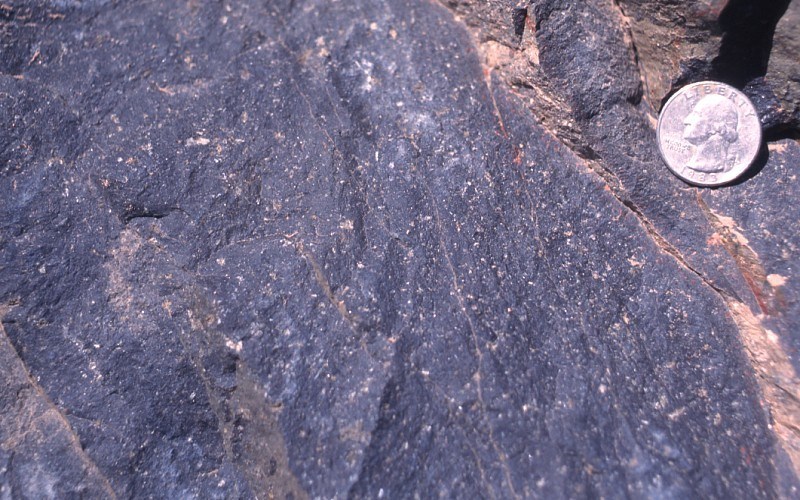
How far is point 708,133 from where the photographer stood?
190 centimetres

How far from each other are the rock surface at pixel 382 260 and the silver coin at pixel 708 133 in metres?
0.05

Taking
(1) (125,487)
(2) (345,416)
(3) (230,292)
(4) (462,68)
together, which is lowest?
(1) (125,487)

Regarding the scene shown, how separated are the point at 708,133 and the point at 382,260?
3.40 ft

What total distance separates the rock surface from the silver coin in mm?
51

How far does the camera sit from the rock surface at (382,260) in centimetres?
166

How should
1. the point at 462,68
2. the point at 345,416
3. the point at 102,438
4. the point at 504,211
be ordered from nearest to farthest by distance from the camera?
Answer: the point at 345,416, the point at 102,438, the point at 504,211, the point at 462,68

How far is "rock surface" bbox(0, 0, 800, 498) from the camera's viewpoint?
1659 mm

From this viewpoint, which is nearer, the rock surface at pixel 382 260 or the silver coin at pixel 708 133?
the rock surface at pixel 382 260

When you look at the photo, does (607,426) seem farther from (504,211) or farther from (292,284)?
(292,284)

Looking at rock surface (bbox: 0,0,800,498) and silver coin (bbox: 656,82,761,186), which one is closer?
rock surface (bbox: 0,0,800,498)

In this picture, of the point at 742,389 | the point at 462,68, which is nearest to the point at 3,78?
the point at 462,68

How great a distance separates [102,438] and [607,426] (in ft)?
4.41

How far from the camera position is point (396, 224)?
184cm

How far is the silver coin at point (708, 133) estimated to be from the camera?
6.22 feet
